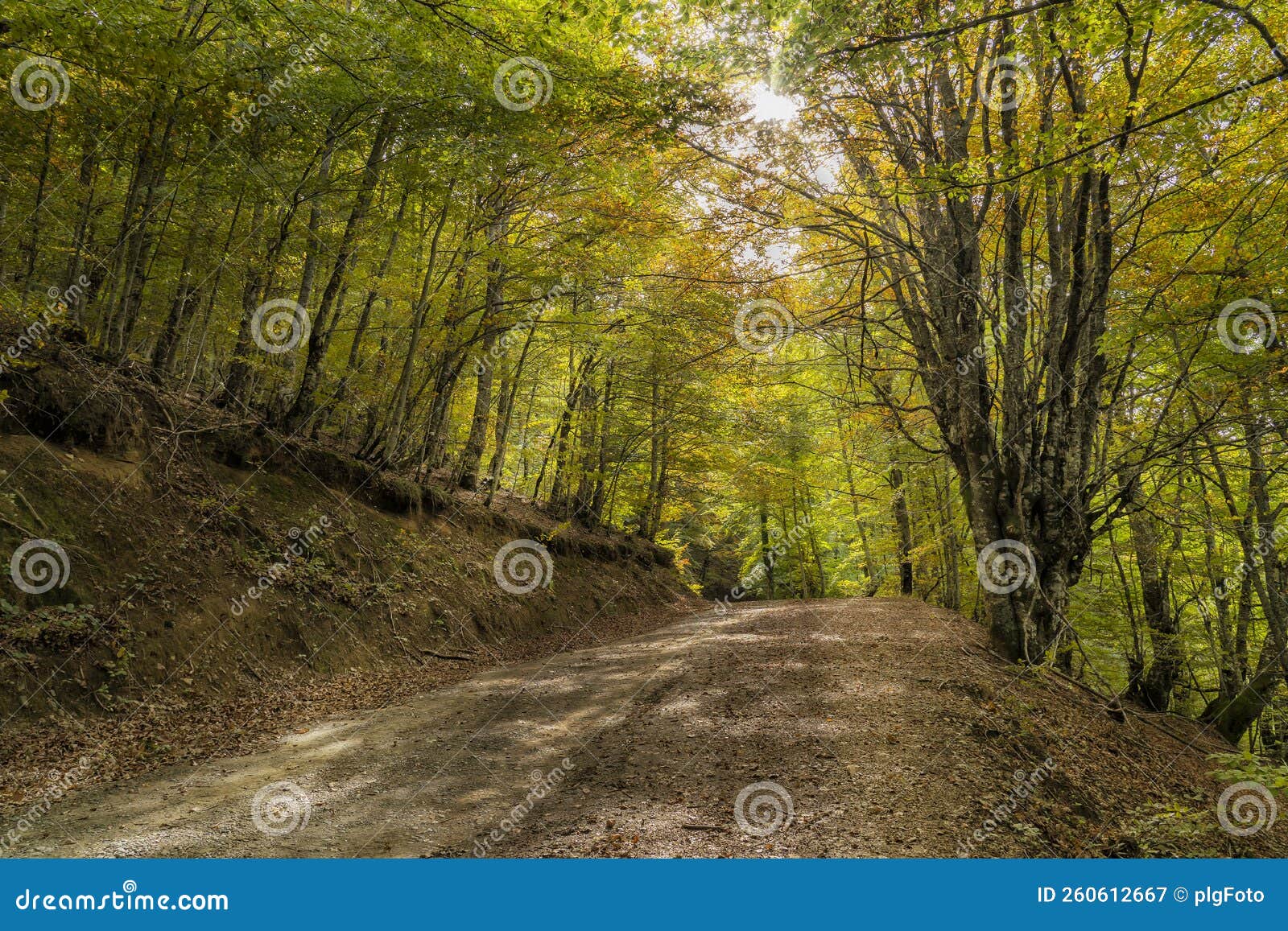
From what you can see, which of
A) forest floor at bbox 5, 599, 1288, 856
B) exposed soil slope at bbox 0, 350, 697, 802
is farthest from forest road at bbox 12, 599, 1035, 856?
exposed soil slope at bbox 0, 350, 697, 802

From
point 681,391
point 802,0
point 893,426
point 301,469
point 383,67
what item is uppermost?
point 383,67

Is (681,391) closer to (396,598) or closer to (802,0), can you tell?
(396,598)

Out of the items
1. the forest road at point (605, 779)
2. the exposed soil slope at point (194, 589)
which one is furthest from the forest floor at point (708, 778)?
the exposed soil slope at point (194, 589)

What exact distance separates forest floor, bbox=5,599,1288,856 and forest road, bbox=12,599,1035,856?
0.02 metres

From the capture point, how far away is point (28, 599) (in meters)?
5.96

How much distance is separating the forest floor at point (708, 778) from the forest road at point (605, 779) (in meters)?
0.02

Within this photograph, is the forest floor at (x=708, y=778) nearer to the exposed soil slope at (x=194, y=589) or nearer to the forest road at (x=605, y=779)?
the forest road at (x=605, y=779)

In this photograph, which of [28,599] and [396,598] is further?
[396,598]

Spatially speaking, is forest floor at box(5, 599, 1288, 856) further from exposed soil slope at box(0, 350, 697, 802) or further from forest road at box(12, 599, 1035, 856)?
exposed soil slope at box(0, 350, 697, 802)

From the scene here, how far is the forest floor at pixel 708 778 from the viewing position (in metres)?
4.20

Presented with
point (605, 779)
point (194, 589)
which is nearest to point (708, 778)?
point (605, 779)

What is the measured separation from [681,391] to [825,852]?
1518cm

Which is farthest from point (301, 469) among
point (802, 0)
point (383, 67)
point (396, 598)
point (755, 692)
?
point (802, 0)

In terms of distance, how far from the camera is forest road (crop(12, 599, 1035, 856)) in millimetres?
4148
